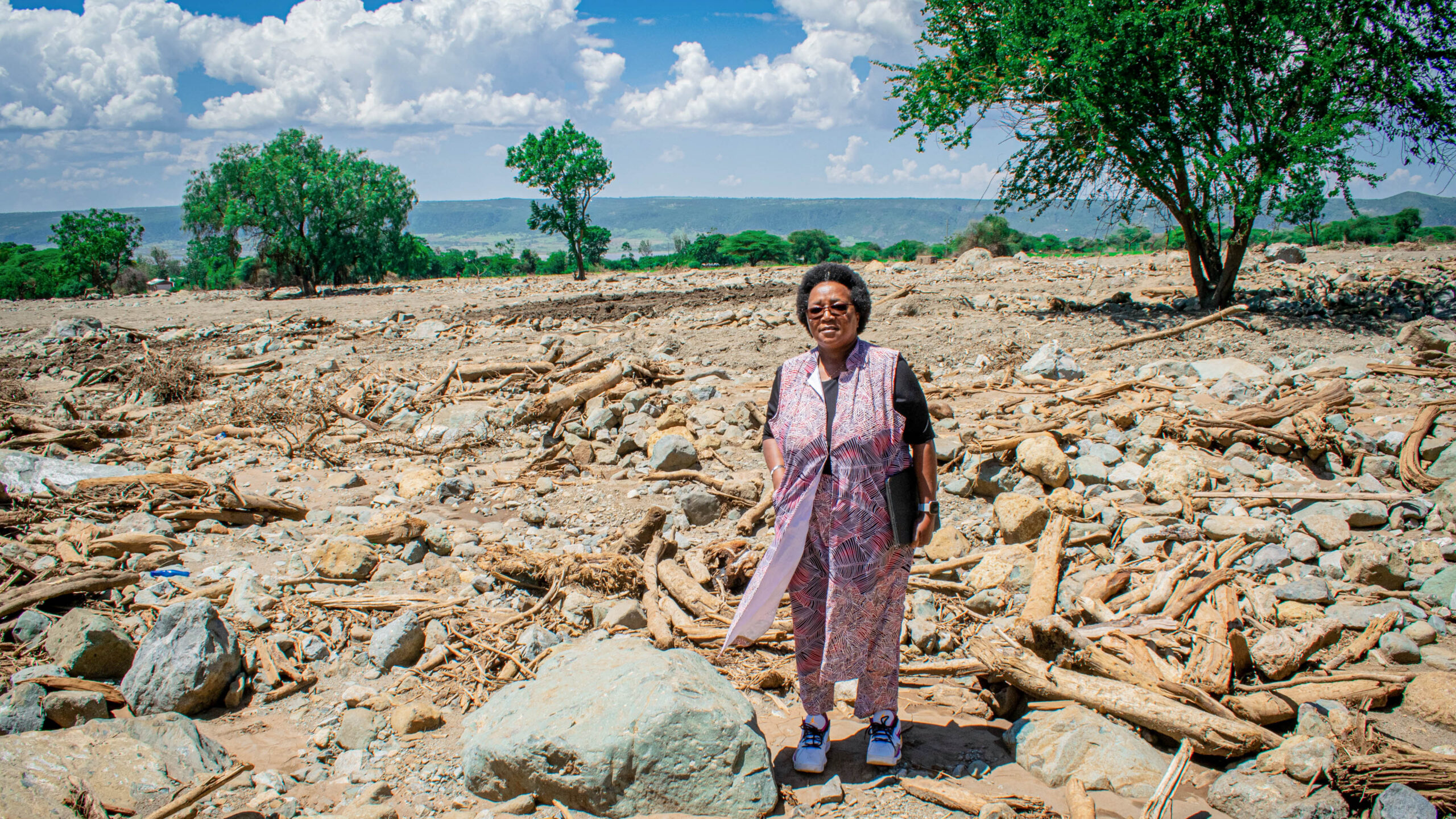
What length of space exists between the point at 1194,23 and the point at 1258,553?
9030 mm

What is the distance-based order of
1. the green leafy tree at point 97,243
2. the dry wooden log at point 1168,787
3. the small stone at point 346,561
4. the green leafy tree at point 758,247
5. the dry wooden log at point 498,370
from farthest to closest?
1. the green leafy tree at point 758,247
2. the green leafy tree at point 97,243
3. the dry wooden log at point 498,370
4. the small stone at point 346,561
5. the dry wooden log at point 1168,787

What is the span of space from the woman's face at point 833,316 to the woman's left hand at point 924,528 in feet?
2.02

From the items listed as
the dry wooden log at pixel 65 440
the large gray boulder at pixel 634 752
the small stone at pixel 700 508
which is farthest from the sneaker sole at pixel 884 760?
the dry wooden log at pixel 65 440

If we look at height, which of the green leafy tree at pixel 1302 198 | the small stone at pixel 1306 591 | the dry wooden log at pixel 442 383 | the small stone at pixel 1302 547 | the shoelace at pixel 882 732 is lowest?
the shoelace at pixel 882 732

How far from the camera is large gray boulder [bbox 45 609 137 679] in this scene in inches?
119

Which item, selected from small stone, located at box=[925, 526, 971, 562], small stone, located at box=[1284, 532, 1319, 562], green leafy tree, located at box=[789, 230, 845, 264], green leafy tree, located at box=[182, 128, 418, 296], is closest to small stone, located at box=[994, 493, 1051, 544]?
small stone, located at box=[925, 526, 971, 562]

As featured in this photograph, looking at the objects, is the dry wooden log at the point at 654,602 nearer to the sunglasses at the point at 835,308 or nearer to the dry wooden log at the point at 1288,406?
the sunglasses at the point at 835,308

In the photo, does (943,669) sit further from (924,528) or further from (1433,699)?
(1433,699)

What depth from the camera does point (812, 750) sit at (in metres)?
2.56

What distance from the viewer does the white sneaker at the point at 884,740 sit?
2543 mm

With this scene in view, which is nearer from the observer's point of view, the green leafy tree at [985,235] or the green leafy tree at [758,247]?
the green leafy tree at [985,235]

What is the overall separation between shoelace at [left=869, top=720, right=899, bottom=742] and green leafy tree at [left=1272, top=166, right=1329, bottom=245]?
10.1 meters

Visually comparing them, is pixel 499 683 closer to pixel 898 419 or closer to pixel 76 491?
pixel 898 419

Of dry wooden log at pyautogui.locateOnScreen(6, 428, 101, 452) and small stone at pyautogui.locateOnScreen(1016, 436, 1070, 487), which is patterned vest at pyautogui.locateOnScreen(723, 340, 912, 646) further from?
dry wooden log at pyautogui.locateOnScreen(6, 428, 101, 452)
